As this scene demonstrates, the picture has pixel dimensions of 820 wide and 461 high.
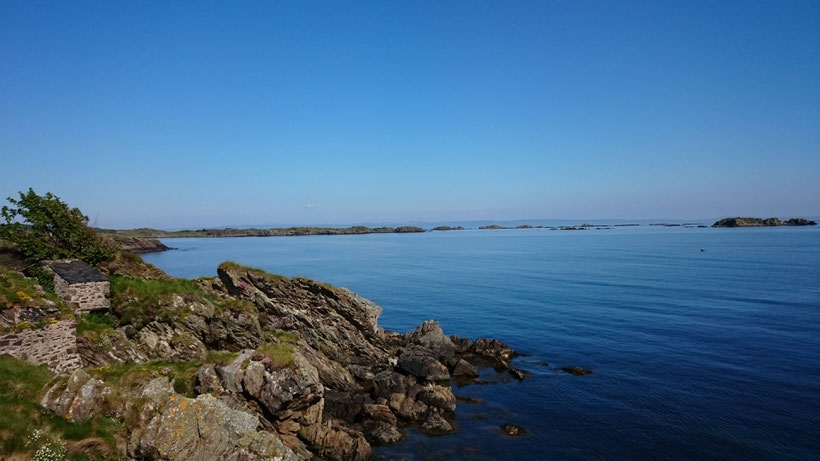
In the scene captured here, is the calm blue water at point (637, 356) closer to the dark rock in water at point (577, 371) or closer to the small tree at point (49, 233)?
the dark rock in water at point (577, 371)

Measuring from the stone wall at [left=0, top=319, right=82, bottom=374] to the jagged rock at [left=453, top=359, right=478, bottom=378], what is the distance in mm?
29573

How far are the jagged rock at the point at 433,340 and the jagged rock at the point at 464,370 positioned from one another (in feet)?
10.5

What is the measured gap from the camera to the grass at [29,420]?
14.1 metres

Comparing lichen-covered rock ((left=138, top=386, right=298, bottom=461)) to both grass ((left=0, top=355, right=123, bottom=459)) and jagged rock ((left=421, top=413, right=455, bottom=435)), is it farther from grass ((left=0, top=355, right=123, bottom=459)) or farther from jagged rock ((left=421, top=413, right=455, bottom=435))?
jagged rock ((left=421, top=413, right=455, bottom=435))

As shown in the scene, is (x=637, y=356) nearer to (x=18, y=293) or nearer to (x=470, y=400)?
(x=470, y=400)

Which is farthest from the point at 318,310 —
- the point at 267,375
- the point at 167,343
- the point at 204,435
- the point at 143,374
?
the point at 204,435

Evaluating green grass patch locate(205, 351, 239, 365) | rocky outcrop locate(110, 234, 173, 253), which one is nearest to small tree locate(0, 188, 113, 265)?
green grass patch locate(205, 351, 239, 365)

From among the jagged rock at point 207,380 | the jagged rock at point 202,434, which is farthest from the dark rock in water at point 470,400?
the jagged rock at point 207,380

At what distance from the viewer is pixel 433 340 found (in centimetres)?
4481

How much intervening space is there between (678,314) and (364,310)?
44756 millimetres

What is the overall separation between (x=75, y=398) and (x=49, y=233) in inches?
1065

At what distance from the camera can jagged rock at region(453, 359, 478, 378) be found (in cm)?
3919

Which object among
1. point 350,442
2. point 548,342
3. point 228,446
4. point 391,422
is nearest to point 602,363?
point 548,342

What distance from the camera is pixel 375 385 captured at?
3447cm
